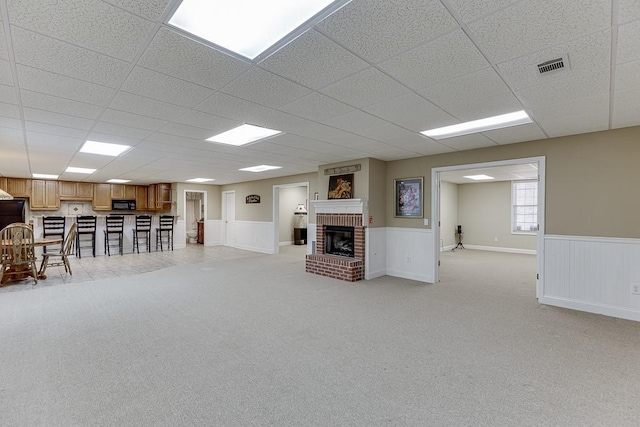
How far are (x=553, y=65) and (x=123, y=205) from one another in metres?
11.3

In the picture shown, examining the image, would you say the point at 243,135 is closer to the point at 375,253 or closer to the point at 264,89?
the point at 264,89

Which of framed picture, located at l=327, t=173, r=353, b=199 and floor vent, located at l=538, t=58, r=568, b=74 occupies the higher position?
floor vent, located at l=538, t=58, r=568, b=74

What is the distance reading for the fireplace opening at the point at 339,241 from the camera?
5867 millimetres

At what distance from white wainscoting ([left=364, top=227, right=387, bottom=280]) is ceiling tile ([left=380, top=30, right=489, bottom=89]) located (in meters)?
3.55

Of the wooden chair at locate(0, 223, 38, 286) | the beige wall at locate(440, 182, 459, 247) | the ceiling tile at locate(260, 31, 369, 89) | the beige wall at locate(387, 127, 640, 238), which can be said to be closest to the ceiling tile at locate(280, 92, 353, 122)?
the ceiling tile at locate(260, 31, 369, 89)

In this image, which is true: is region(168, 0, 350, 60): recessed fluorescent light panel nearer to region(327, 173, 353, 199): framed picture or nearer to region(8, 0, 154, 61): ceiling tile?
region(8, 0, 154, 61): ceiling tile

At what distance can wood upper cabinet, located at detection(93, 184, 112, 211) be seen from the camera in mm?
9359

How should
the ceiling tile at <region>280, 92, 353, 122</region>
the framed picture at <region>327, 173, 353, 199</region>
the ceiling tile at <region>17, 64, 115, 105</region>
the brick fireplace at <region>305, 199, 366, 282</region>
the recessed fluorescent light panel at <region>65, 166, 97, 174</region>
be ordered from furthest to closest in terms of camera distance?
the recessed fluorescent light panel at <region>65, 166, 97, 174</region> → the framed picture at <region>327, 173, 353, 199</region> → the brick fireplace at <region>305, 199, 366, 282</region> → the ceiling tile at <region>280, 92, 353, 122</region> → the ceiling tile at <region>17, 64, 115, 105</region>

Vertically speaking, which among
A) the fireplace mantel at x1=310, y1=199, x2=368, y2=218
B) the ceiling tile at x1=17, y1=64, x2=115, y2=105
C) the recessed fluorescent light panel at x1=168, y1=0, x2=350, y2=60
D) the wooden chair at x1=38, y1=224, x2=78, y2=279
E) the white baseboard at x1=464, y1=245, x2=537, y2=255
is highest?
the recessed fluorescent light panel at x1=168, y1=0, x2=350, y2=60

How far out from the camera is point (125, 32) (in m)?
1.67

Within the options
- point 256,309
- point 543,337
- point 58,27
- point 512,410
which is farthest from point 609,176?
point 58,27

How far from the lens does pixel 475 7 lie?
1.50 meters

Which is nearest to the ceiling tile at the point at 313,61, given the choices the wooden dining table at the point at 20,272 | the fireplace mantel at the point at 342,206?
the fireplace mantel at the point at 342,206

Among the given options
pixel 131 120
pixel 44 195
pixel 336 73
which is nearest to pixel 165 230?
pixel 44 195
